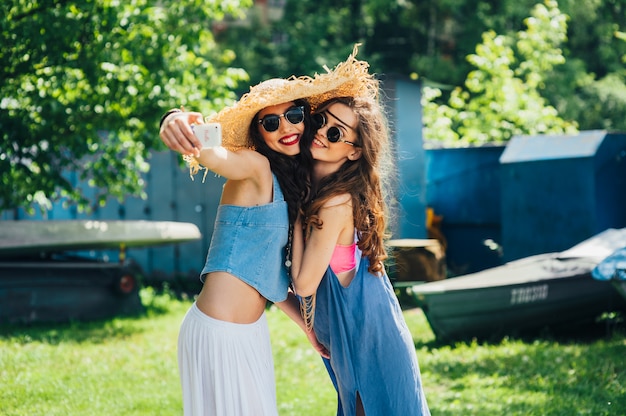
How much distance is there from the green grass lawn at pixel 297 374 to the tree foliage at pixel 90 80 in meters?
1.66

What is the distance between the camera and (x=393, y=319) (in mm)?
3332

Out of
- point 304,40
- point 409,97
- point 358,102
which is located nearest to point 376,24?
point 304,40

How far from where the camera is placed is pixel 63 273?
9141 millimetres

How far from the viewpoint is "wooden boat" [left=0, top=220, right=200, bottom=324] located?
890cm

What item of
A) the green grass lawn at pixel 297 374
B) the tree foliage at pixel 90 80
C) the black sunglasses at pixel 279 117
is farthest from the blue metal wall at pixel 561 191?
the black sunglasses at pixel 279 117

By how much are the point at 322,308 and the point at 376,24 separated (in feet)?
87.5

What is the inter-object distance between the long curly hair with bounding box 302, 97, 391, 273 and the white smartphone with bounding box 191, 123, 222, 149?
615mm

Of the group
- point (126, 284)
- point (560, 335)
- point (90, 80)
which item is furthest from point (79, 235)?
point (560, 335)

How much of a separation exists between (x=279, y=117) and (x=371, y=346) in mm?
960

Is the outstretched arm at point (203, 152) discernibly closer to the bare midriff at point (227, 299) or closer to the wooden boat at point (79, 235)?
the bare midriff at point (227, 299)

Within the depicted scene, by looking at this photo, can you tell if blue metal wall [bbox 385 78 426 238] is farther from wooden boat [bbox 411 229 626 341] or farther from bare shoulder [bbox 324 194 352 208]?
bare shoulder [bbox 324 194 352 208]

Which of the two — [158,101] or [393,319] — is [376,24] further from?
[393,319]

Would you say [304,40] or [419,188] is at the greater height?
[304,40]

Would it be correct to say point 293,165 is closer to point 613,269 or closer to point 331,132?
point 331,132
